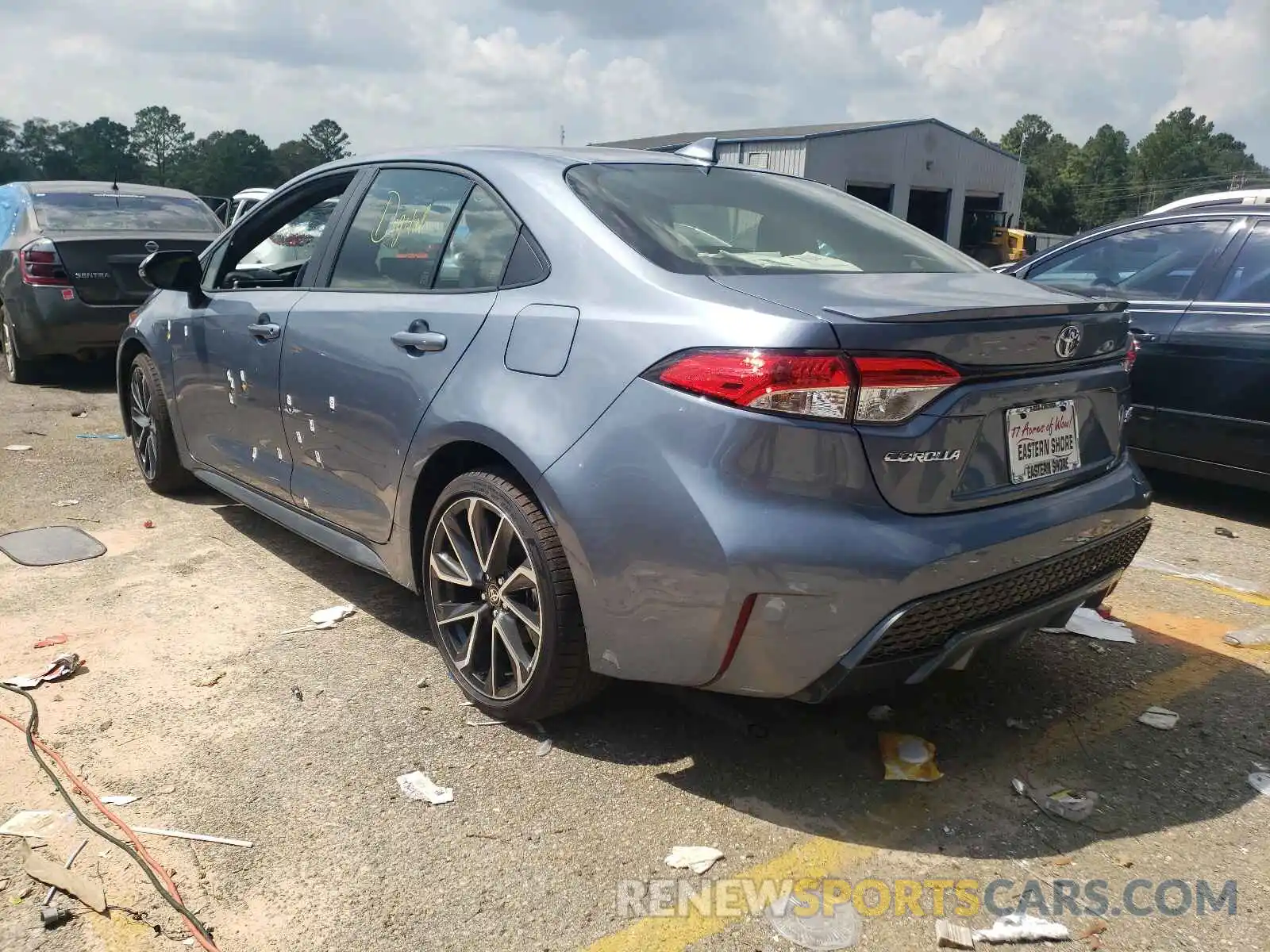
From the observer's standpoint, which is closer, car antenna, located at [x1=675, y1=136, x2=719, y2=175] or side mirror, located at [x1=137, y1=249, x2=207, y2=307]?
car antenna, located at [x1=675, y1=136, x2=719, y2=175]

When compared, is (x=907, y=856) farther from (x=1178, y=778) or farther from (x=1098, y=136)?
(x=1098, y=136)

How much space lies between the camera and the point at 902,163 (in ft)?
148

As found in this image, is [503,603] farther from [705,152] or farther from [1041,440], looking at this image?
[705,152]

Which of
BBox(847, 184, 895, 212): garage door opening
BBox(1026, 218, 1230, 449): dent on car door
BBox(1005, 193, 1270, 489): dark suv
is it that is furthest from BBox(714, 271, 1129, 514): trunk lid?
BBox(847, 184, 895, 212): garage door opening

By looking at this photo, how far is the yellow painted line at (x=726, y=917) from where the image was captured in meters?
2.18

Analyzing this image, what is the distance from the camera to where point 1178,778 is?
9.19ft

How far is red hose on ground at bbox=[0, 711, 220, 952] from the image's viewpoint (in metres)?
2.20

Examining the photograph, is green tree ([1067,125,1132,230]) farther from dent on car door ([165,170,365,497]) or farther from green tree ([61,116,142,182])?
dent on car door ([165,170,365,497])

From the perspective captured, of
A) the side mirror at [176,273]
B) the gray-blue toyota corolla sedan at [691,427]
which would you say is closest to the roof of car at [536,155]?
the gray-blue toyota corolla sedan at [691,427]

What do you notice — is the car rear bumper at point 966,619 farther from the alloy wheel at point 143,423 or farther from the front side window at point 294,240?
the alloy wheel at point 143,423

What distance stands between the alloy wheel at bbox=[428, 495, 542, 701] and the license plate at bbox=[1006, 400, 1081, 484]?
1.30 metres

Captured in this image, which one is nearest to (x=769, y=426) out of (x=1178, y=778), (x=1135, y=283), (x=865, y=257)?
(x=865, y=257)

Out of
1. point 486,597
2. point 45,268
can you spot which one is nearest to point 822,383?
point 486,597

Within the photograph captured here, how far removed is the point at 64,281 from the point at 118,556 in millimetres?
Result: 4597
